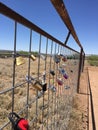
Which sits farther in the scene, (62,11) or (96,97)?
(96,97)

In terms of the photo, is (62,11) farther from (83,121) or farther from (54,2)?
(83,121)

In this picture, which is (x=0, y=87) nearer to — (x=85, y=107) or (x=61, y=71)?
(x=85, y=107)

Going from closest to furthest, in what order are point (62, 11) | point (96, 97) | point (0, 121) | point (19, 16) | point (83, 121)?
point (19, 16), point (62, 11), point (0, 121), point (83, 121), point (96, 97)

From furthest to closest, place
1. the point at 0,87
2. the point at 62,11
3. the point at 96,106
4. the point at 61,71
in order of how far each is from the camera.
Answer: the point at 0,87, the point at 96,106, the point at 61,71, the point at 62,11

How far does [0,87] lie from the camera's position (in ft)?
23.6

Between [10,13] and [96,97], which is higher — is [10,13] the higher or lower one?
the higher one

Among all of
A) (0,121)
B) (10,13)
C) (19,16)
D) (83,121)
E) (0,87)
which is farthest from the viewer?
(0,87)

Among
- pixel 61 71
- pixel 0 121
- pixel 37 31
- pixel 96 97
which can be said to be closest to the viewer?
→ pixel 37 31

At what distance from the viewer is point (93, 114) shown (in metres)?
4.77

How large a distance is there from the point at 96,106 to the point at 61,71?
2821 mm

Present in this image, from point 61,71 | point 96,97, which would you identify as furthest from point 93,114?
point 61,71

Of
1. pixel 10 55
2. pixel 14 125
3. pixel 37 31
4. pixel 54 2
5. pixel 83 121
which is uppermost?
pixel 54 2

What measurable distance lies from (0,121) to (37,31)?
2813mm

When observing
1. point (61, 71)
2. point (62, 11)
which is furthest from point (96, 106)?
point (62, 11)
